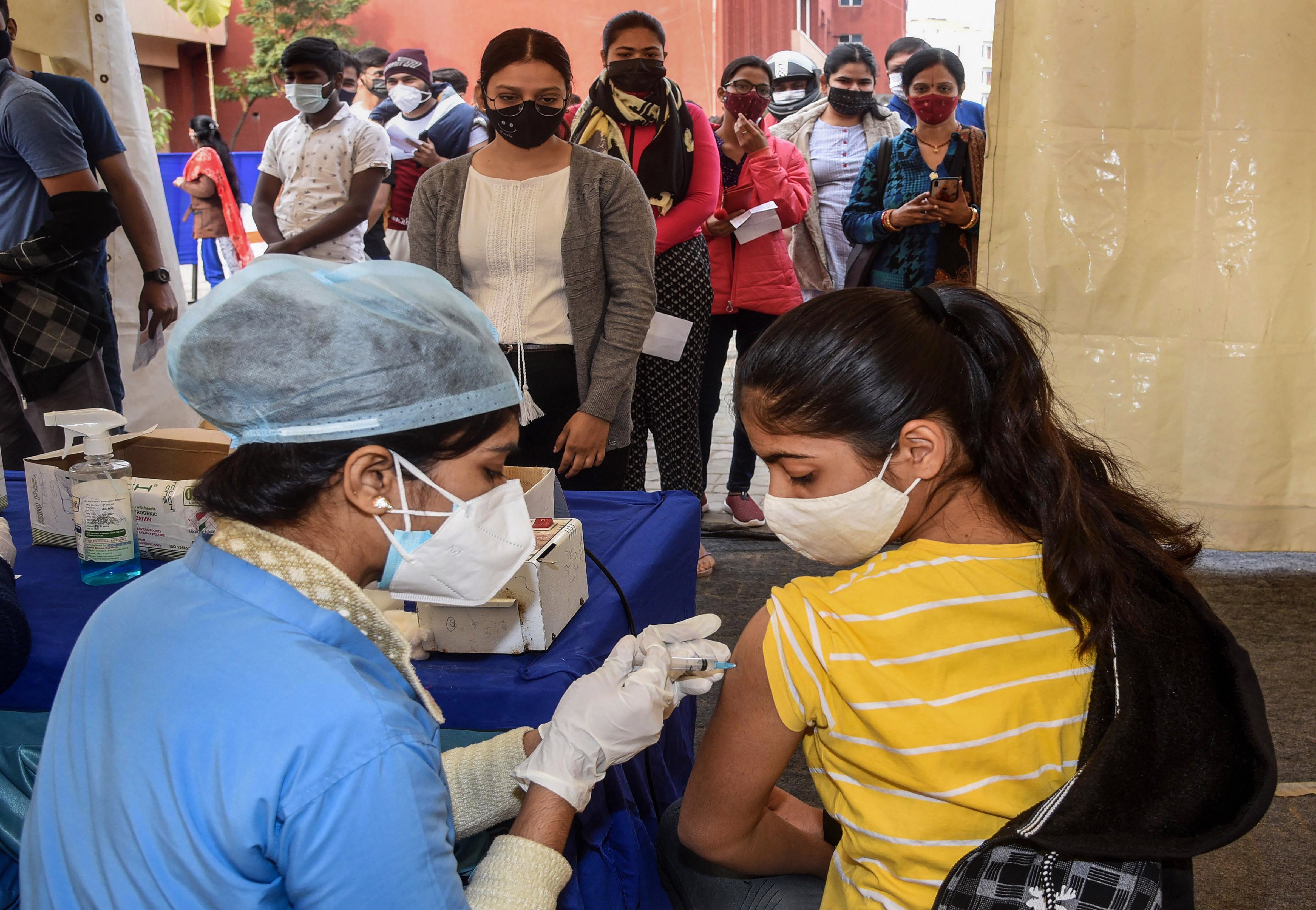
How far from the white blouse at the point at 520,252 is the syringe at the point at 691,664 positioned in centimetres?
116

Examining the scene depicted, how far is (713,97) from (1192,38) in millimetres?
6845

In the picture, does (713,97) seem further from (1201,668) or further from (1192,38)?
(1201,668)

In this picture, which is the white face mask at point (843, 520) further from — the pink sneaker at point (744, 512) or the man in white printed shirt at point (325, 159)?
the man in white printed shirt at point (325, 159)

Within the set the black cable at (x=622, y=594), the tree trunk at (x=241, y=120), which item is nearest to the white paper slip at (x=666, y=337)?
the black cable at (x=622, y=594)

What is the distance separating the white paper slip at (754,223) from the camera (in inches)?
135

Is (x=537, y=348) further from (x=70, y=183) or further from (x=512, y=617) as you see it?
(x=70, y=183)

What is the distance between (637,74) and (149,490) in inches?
68.0

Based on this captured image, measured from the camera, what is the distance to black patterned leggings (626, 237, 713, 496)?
2.78 m

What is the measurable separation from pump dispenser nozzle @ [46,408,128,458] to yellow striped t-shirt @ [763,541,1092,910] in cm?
109

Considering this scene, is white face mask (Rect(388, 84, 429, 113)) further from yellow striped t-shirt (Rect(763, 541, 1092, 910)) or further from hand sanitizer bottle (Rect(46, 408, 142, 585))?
yellow striped t-shirt (Rect(763, 541, 1092, 910))

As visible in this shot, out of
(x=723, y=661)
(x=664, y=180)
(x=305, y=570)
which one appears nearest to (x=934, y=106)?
(x=664, y=180)

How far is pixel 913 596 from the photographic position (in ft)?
3.13

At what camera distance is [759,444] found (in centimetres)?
113

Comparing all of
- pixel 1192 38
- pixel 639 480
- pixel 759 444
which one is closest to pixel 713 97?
pixel 1192 38
